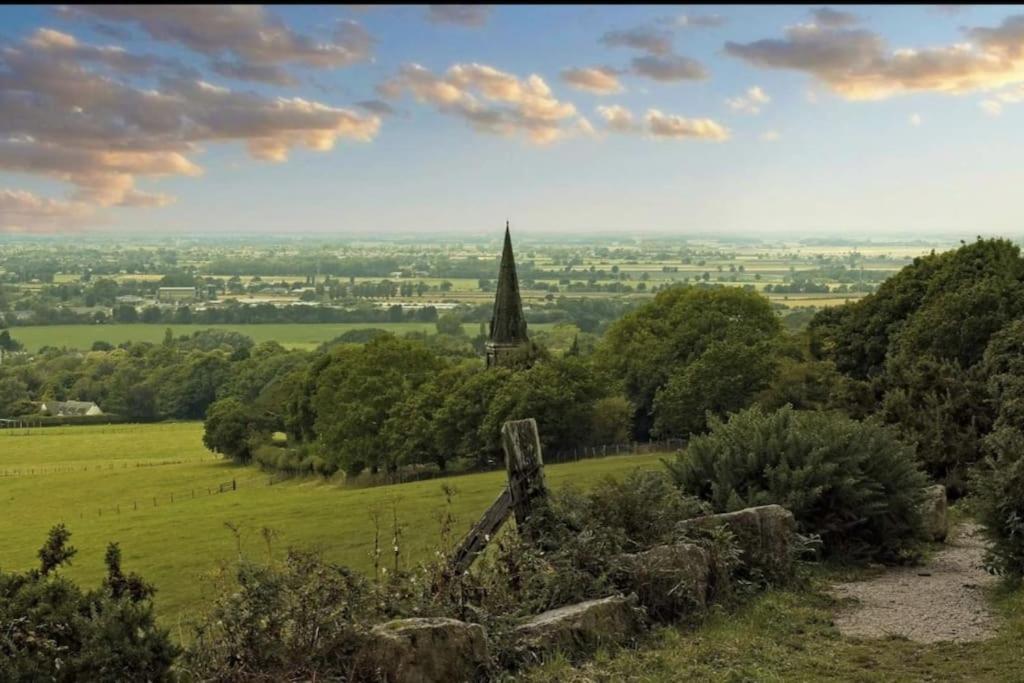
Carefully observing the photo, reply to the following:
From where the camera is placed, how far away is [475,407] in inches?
2441

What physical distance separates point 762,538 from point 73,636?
27.7ft

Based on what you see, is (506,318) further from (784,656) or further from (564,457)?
(784,656)

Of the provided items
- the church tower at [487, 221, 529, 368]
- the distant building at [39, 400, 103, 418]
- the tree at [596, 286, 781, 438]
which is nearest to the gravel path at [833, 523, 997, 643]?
the tree at [596, 286, 781, 438]

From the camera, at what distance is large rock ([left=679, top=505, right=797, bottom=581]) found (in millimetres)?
11953

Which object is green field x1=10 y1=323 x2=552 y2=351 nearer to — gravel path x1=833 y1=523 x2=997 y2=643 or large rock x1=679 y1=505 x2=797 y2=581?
large rock x1=679 y1=505 x2=797 y2=581

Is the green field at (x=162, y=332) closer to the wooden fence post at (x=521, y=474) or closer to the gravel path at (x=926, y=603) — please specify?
the wooden fence post at (x=521, y=474)

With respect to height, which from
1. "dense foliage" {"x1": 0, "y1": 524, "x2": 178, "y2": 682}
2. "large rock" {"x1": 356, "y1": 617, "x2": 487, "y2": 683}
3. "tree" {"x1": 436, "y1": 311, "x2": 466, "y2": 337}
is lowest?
"tree" {"x1": 436, "y1": 311, "x2": 466, "y2": 337}

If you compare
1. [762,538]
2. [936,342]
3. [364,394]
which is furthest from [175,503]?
[762,538]

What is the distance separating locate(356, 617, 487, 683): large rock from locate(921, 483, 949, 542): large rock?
396 inches

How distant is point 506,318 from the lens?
80.0m

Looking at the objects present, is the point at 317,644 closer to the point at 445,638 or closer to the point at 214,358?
the point at 445,638

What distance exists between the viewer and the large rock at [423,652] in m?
7.73

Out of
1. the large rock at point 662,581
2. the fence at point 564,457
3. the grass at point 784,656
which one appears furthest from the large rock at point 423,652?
the fence at point 564,457

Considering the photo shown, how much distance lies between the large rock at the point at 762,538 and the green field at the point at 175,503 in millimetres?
13531
